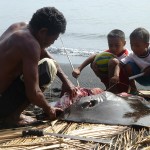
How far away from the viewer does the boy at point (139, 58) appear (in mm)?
6184

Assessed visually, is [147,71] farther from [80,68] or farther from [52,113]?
[52,113]

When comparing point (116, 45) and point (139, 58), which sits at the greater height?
point (116, 45)

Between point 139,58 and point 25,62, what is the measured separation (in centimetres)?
291

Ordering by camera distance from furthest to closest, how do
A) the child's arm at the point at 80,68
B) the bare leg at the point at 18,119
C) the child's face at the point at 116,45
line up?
the child's face at the point at 116,45 → the child's arm at the point at 80,68 → the bare leg at the point at 18,119

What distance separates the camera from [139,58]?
250 inches

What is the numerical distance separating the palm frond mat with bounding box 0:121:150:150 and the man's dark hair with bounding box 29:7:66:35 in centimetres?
99

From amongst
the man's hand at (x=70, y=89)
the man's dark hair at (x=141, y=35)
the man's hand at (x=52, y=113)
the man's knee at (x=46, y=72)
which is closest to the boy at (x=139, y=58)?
the man's dark hair at (x=141, y=35)

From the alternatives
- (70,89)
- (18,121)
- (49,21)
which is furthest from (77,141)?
(70,89)

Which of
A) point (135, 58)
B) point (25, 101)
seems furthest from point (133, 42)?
point (25, 101)

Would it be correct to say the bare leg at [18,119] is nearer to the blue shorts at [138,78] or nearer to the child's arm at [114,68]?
the child's arm at [114,68]

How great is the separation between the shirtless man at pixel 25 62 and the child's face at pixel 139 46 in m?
2.30

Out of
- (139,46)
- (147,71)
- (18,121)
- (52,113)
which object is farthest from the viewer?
(139,46)

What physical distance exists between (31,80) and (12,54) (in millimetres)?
346

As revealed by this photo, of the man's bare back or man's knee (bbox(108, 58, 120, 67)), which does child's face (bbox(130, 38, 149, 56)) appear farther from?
the man's bare back
